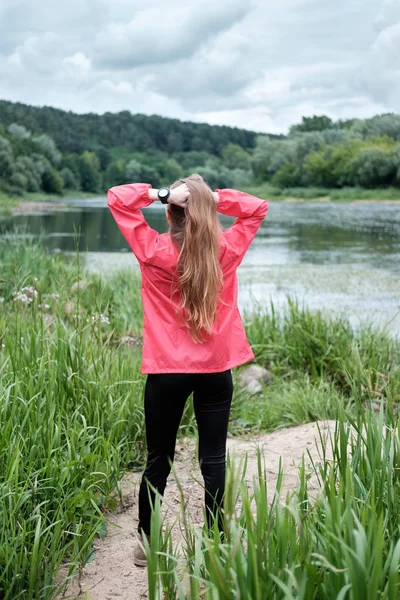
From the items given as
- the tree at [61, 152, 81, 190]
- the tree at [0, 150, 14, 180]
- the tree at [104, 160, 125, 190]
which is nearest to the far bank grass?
the tree at [0, 150, 14, 180]

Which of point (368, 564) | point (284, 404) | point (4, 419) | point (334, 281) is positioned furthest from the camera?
point (334, 281)

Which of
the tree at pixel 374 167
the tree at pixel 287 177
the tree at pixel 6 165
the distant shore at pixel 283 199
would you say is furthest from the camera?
the tree at pixel 287 177

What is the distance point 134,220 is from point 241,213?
433 millimetres

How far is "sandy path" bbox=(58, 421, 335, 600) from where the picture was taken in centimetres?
236

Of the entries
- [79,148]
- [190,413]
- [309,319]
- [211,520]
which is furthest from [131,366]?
[79,148]

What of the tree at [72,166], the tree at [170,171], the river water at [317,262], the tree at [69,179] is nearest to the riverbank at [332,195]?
the tree at [170,171]

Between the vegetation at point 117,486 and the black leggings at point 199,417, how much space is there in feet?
0.61

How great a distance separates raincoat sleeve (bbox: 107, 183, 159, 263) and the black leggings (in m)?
0.44

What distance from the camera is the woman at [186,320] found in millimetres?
2291

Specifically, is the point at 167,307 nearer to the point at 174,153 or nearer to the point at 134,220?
the point at 134,220

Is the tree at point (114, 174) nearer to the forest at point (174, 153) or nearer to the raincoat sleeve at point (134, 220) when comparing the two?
the forest at point (174, 153)

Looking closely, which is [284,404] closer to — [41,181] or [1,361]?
[1,361]

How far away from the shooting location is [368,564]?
1488mm

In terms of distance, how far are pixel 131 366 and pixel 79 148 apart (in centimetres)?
8992
